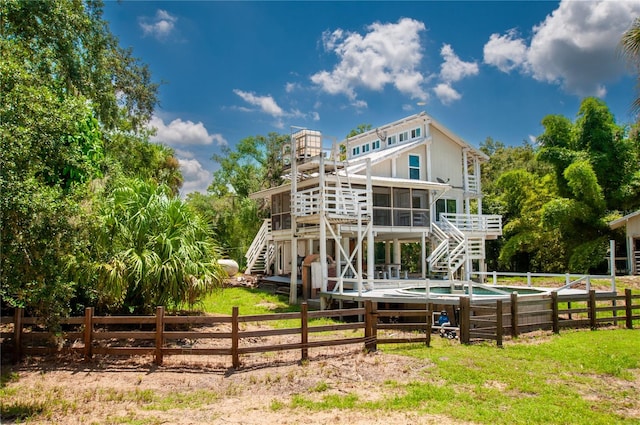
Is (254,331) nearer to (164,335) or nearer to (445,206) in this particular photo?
(164,335)

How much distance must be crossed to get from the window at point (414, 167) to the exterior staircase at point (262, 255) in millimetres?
9370


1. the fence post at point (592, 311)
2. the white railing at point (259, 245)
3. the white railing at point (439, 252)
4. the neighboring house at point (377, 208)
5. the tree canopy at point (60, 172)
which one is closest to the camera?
the tree canopy at point (60, 172)

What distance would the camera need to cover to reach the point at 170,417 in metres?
7.22

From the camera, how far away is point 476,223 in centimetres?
2722

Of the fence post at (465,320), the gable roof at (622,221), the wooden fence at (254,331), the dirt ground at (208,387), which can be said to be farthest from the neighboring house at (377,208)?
the dirt ground at (208,387)

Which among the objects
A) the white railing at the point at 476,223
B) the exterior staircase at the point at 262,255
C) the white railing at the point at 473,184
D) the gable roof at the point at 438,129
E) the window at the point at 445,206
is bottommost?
the exterior staircase at the point at 262,255

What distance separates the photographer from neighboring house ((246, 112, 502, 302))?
68.4ft

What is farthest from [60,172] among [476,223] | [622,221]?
[622,221]

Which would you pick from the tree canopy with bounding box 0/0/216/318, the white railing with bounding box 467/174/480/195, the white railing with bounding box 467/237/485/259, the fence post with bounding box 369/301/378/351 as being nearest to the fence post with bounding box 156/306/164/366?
the tree canopy with bounding box 0/0/216/318

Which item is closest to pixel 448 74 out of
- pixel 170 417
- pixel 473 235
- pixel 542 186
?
pixel 473 235

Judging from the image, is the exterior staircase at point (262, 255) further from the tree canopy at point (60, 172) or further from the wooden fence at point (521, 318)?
the wooden fence at point (521, 318)

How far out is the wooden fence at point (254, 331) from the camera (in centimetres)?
1016

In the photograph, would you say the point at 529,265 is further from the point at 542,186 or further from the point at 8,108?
the point at 8,108

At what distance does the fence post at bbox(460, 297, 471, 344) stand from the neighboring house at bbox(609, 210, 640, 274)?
20973mm
